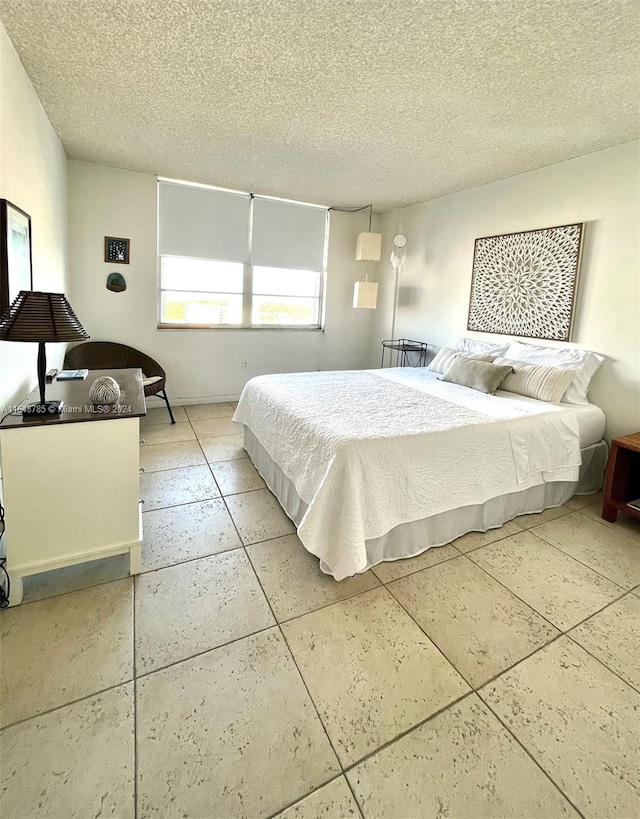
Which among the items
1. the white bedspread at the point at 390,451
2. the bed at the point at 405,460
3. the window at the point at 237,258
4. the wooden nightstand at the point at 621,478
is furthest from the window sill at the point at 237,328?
the wooden nightstand at the point at 621,478

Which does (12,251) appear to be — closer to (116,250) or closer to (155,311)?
(116,250)

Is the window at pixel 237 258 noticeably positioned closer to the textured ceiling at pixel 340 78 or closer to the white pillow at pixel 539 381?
the textured ceiling at pixel 340 78

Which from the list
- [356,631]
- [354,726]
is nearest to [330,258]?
[356,631]

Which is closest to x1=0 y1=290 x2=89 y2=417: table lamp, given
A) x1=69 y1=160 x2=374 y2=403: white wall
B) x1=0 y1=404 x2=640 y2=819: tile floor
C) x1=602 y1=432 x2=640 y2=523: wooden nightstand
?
x1=0 y1=404 x2=640 y2=819: tile floor

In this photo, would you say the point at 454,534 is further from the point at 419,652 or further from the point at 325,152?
the point at 325,152

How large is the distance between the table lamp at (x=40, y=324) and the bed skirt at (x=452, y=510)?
138 centimetres

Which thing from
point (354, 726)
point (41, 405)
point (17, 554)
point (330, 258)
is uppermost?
point (330, 258)

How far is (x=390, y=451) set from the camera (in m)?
2.04

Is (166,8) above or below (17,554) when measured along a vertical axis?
above

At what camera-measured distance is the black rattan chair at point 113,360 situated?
3.95m

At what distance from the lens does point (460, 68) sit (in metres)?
2.07

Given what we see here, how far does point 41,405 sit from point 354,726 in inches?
68.7

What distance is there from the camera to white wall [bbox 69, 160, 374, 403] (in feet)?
13.2

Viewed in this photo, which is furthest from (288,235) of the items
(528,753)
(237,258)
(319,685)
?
(528,753)
